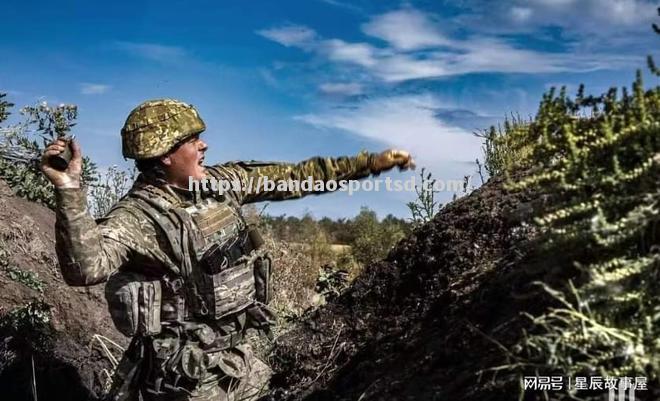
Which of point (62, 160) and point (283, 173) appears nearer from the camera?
point (62, 160)

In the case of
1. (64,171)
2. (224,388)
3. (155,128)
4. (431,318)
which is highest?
(155,128)

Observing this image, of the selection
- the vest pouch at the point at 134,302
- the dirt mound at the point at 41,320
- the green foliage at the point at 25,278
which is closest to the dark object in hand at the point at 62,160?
the vest pouch at the point at 134,302

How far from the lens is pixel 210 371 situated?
17.5 ft

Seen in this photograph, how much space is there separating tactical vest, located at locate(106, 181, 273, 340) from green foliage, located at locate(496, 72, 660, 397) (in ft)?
8.67

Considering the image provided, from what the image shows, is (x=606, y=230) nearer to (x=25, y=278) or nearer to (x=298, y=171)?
(x=298, y=171)

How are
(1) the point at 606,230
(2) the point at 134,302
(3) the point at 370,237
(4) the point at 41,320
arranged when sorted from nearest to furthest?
(1) the point at 606,230
(2) the point at 134,302
(4) the point at 41,320
(3) the point at 370,237

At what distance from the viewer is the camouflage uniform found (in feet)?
16.4

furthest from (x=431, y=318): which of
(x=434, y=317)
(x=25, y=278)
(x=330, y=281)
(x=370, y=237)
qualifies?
(x=370, y=237)

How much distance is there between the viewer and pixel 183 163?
535cm

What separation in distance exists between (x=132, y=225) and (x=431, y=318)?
6.45ft

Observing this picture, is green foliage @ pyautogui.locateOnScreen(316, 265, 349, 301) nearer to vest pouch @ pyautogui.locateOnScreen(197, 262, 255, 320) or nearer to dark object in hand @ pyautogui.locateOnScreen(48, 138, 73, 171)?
vest pouch @ pyautogui.locateOnScreen(197, 262, 255, 320)

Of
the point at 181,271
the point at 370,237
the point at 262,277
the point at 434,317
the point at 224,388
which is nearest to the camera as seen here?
the point at 434,317

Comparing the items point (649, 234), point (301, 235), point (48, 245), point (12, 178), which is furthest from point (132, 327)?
point (301, 235)

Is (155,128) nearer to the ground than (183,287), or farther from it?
farther from it
